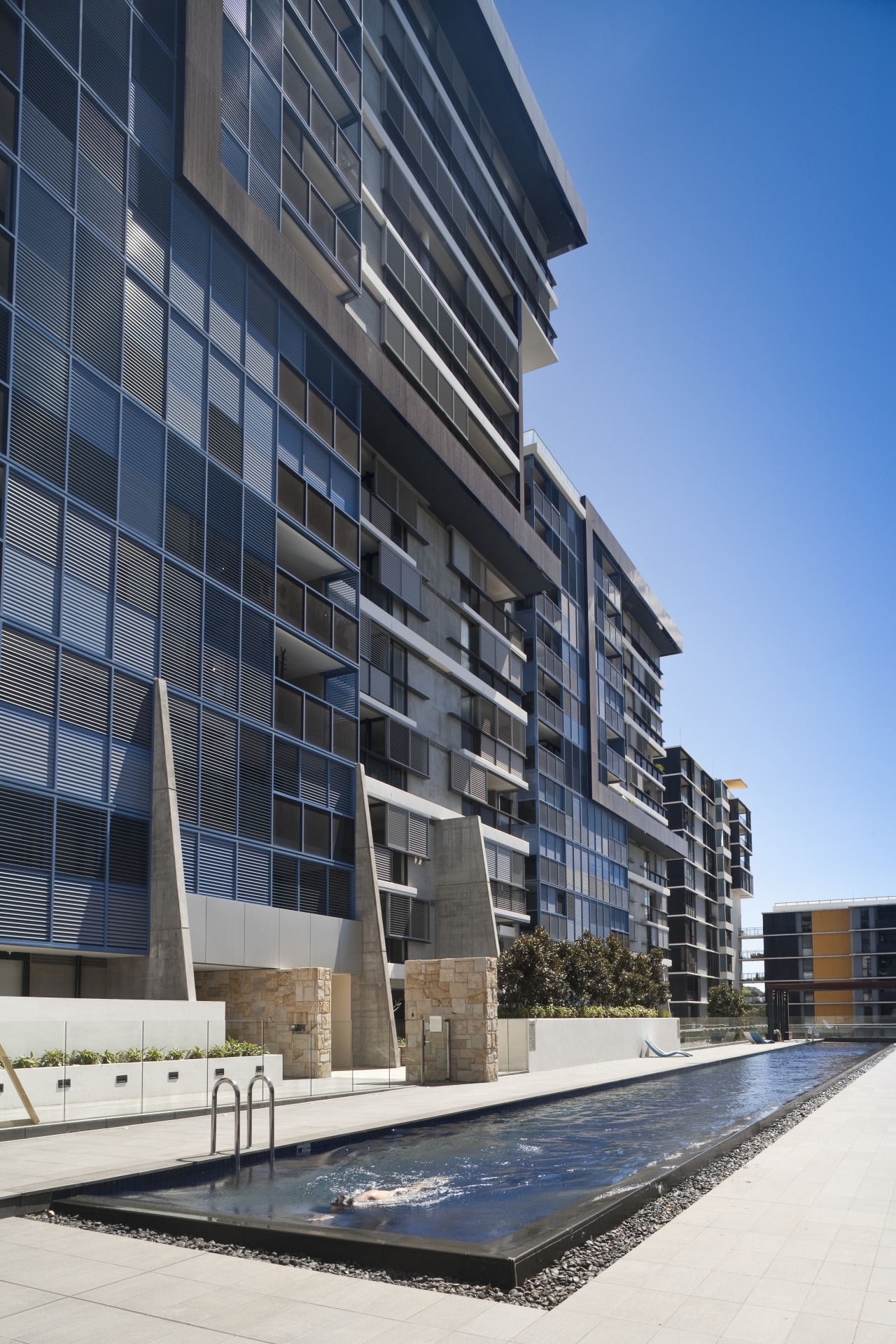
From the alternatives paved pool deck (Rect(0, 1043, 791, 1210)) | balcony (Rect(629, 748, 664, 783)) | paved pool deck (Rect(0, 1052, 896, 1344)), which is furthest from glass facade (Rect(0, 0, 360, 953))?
balcony (Rect(629, 748, 664, 783))

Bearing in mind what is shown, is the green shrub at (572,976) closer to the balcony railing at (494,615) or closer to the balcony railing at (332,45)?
the balcony railing at (494,615)

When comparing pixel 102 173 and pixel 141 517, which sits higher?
pixel 102 173

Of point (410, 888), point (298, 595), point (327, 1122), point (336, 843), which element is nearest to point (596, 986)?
point (410, 888)

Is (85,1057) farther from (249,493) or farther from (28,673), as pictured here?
(249,493)

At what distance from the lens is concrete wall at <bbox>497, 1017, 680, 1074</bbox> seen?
3231cm

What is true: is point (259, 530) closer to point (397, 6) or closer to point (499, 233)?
point (397, 6)

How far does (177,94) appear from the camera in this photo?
26.9 metres

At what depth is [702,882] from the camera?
104 meters

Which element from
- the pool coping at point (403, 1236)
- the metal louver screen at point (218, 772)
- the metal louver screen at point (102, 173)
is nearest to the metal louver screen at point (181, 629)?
the metal louver screen at point (218, 772)

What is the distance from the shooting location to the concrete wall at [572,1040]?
3231 centimetres

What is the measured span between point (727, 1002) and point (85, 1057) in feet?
265

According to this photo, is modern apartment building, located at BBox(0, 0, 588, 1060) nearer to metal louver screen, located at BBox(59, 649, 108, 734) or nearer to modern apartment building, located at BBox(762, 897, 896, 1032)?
metal louver screen, located at BBox(59, 649, 108, 734)

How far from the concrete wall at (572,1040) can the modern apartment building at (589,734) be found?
7.43 m

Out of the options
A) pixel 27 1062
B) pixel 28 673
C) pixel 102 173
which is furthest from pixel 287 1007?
pixel 102 173
